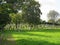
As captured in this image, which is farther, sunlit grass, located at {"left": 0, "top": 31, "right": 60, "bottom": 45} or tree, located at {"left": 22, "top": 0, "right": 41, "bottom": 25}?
tree, located at {"left": 22, "top": 0, "right": 41, "bottom": 25}

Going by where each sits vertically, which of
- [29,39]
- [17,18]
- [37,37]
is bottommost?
[37,37]

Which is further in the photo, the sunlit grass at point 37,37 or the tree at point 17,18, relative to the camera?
the tree at point 17,18

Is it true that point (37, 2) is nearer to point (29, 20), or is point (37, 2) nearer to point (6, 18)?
point (29, 20)

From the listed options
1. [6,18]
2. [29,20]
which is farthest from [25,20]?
[6,18]

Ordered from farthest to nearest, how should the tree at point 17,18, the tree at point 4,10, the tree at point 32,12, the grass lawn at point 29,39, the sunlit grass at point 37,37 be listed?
the tree at point 17,18, the tree at point 32,12, the sunlit grass at point 37,37, the tree at point 4,10, the grass lawn at point 29,39

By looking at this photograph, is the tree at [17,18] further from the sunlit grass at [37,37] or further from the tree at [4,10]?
the tree at [4,10]

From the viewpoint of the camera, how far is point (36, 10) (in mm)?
90438

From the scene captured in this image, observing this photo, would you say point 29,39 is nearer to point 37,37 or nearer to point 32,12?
point 37,37

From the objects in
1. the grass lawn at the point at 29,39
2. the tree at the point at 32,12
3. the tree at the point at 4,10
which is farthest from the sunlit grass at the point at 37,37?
the tree at the point at 32,12

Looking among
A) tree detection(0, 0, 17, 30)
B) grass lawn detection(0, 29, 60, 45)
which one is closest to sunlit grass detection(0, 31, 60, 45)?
grass lawn detection(0, 29, 60, 45)

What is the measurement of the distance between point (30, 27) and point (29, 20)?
7.32 metres

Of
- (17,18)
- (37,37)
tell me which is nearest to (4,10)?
(37,37)

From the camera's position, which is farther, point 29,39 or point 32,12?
point 32,12

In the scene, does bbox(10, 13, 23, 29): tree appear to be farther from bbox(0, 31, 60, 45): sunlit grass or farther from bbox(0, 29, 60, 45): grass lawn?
bbox(0, 29, 60, 45): grass lawn
